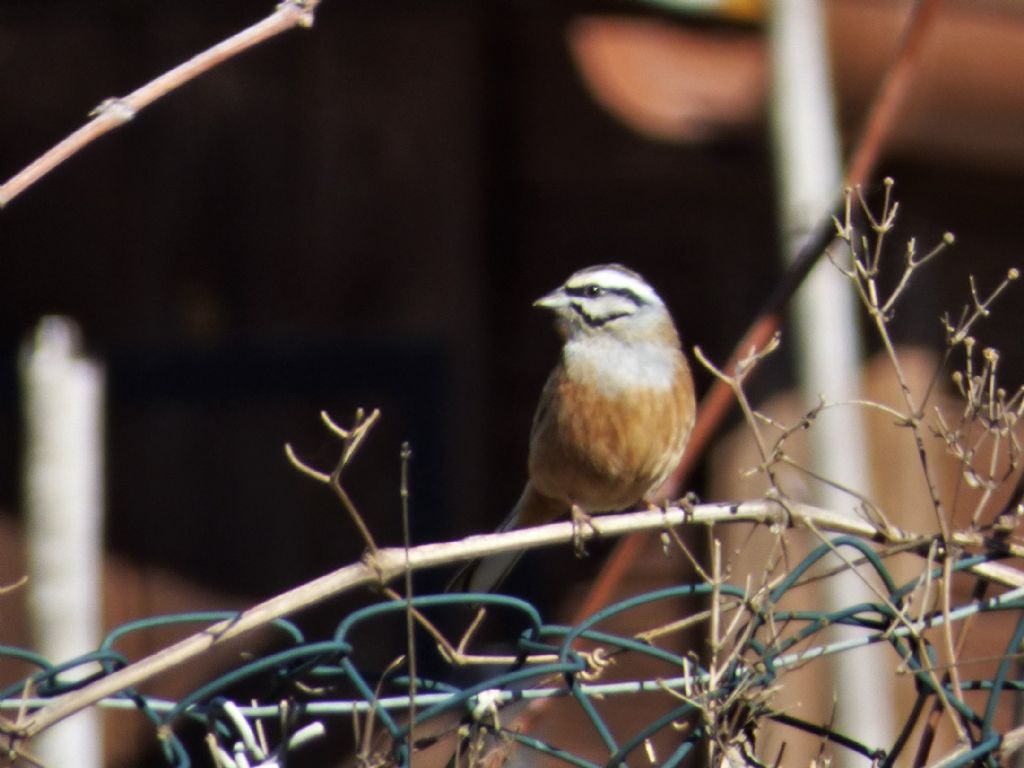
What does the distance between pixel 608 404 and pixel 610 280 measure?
0.40m

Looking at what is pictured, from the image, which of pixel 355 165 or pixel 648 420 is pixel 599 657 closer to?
pixel 648 420

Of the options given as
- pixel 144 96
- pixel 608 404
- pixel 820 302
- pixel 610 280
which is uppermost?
pixel 144 96

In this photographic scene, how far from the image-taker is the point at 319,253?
6.62m

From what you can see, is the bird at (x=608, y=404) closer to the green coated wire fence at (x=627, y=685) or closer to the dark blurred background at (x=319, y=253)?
the dark blurred background at (x=319, y=253)

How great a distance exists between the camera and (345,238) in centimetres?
662

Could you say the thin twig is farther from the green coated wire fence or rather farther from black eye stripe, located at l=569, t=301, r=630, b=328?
black eye stripe, located at l=569, t=301, r=630, b=328

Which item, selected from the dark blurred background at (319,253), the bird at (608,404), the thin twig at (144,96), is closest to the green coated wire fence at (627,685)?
the thin twig at (144,96)

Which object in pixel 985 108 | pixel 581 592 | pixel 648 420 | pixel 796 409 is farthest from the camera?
pixel 581 592

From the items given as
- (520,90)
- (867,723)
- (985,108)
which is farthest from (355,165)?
(867,723)

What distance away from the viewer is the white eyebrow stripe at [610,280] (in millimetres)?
4750

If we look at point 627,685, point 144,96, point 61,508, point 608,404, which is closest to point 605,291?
point 608,404

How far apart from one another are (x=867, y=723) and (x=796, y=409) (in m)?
1.51

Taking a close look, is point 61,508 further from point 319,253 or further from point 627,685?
point 319,253

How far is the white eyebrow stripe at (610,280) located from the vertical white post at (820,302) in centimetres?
47
